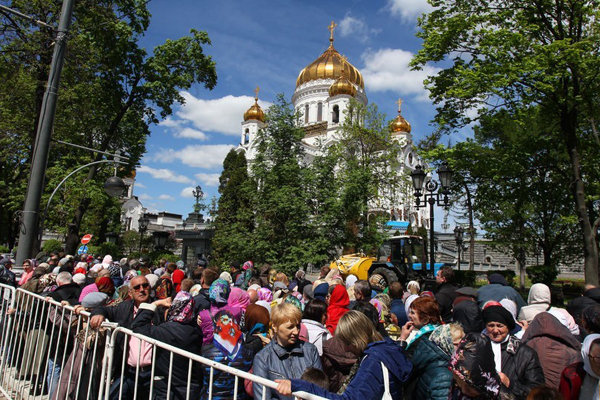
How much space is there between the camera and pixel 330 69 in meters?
53.8

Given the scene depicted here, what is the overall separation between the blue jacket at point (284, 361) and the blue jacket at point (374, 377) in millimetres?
575

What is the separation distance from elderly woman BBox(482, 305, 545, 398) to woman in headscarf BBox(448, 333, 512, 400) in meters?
0.49

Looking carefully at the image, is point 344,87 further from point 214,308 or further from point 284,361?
point 284,361

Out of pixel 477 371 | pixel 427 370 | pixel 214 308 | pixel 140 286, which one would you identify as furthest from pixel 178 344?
pixel 477 371

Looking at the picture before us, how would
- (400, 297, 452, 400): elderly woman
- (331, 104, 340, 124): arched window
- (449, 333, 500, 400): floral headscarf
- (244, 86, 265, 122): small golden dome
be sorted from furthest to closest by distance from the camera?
(244, 86, 265, 122): small golden dome, (331, 104, 340, 124): arched window, (400, 297, 452, 400): elderly woman, (449, 333, 500, 400): floral headscarf

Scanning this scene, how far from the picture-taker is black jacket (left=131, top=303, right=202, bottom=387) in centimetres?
322

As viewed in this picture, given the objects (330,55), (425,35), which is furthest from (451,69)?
(330,55)

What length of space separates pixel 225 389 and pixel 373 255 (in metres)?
14.7

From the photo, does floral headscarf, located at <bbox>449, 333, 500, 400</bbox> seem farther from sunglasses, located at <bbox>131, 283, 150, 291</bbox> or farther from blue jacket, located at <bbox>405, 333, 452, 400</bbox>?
sunglasses, located at <bbox>131, 283, 150, 291</bbox>

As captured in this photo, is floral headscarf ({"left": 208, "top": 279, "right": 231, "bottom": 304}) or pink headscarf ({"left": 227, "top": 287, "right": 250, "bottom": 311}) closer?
floral headscarf ({"left": 208, "top": 279, "right": 231, "bottom": 304})

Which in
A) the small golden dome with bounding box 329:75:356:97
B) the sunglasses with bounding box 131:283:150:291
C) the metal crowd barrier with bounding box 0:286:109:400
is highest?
the small golden dome with bounding box 329:75:356:97

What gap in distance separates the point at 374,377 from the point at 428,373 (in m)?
0.59

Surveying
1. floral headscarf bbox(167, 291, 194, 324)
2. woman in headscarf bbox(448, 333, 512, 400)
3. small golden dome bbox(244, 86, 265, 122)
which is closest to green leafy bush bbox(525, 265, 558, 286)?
woman in headscarf bbox(448, 333, 512, 400)

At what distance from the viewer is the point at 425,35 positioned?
606 inches
